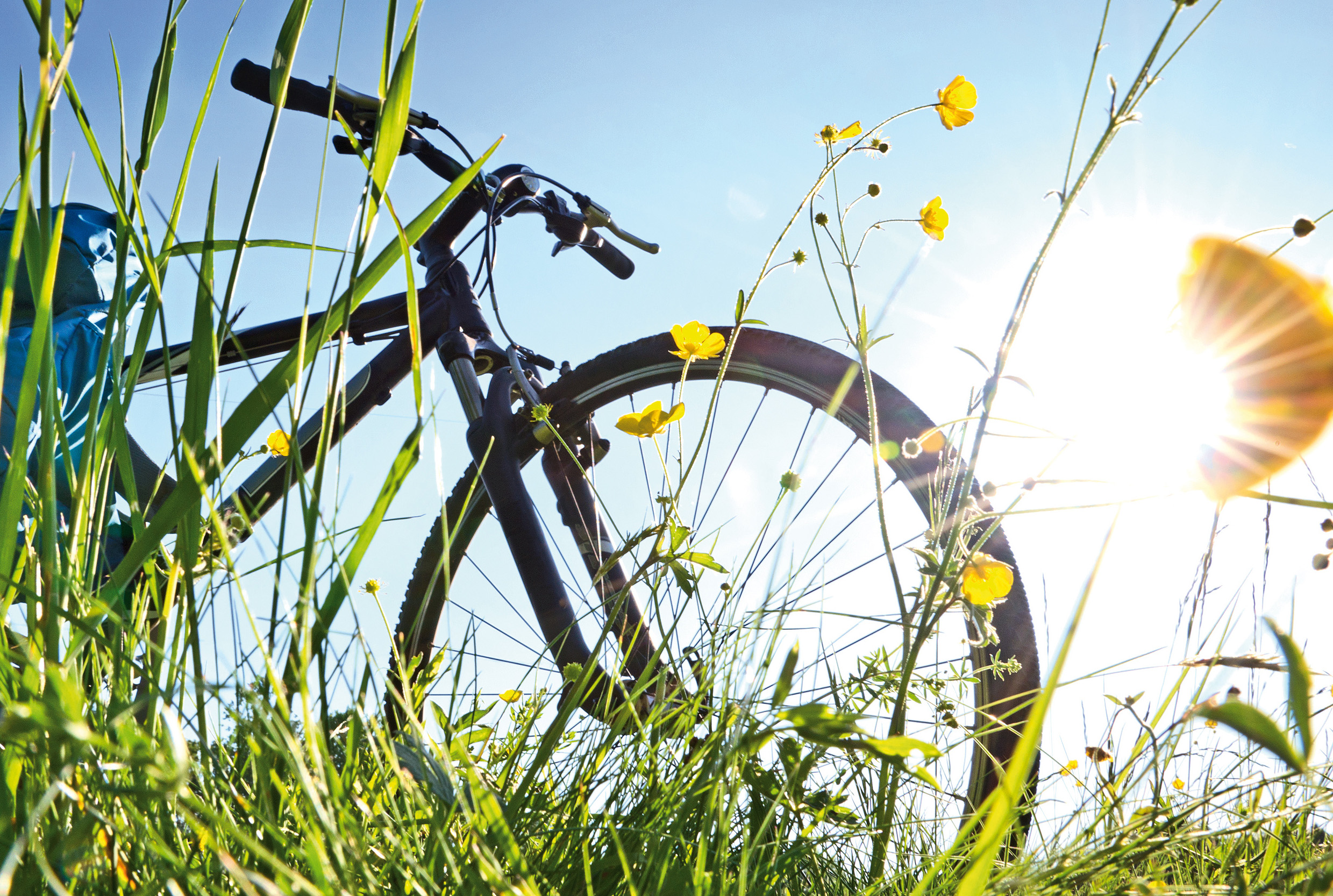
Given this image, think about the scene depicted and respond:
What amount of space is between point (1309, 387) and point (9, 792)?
76 centimetres

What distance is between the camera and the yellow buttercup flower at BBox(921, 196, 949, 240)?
0.84 metres

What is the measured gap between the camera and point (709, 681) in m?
0.56

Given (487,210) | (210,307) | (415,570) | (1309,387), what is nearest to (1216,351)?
(1309,387)

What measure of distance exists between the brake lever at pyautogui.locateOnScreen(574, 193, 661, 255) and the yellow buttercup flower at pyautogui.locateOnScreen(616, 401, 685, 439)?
1.17 metres

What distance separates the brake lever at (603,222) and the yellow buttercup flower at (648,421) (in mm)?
1166

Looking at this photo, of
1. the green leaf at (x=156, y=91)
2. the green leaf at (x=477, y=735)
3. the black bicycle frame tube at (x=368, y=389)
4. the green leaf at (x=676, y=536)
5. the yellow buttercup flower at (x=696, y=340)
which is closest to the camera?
the green leaf at (x=156, y=91)

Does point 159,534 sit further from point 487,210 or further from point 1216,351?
point 487,210

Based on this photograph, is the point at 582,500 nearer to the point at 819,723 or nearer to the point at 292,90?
the point at 292,90

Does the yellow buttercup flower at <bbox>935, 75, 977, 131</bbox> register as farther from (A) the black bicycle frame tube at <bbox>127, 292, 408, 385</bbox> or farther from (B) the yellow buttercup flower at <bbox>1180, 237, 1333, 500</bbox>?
(A) the black bicycle frame tube at <bbox>127, 292, 408, 385</bbox>

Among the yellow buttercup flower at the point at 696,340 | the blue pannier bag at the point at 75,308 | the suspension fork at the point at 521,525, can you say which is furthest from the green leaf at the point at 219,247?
the blue pannier bag at the point at 75,308

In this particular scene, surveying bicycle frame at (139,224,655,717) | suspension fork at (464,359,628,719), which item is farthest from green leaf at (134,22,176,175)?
suspension fork at (464,359,628,719)

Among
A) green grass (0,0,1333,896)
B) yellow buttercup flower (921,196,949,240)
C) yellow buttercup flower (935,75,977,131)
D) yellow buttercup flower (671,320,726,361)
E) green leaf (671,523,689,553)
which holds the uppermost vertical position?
yellow buttercup flower (935,75,977,131)

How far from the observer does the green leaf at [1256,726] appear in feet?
0.73

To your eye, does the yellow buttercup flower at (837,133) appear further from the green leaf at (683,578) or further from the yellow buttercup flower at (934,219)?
the green leaf at (683,578)
